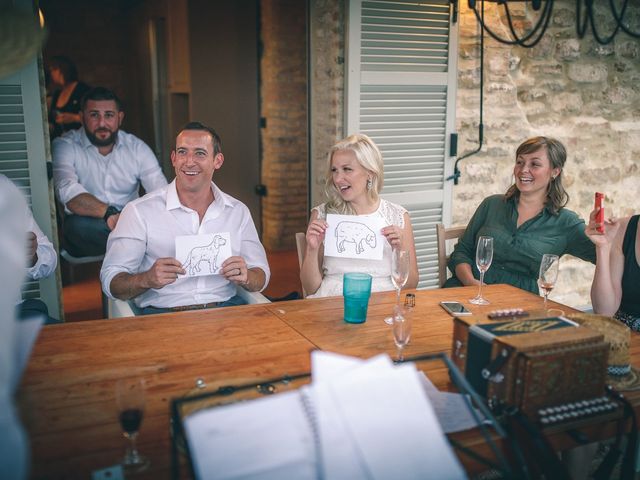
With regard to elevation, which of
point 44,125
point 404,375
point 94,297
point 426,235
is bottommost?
point 94,297

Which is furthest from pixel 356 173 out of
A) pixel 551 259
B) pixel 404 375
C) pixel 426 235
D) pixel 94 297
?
pixel 94 297

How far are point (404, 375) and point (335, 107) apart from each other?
2.80 metres

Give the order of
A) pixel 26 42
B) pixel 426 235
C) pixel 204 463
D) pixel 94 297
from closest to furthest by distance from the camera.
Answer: pixel 204 463 → pixel 26 42 → pixel 426 235 → pixel 94 297

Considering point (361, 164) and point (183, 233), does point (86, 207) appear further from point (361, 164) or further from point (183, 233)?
point (361, 164)

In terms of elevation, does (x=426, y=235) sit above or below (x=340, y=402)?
below

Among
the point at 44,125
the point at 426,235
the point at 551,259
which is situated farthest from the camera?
the point at 426,235

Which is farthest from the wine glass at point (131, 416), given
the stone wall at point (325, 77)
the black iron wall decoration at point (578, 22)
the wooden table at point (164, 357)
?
the black iron wall decoration at point (578, 22)

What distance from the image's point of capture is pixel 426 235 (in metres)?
3.86

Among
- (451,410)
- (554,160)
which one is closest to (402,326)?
(451,410)

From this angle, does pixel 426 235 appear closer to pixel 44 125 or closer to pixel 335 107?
pixel 335 107

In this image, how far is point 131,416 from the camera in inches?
43.5

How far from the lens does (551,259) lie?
6.28ft

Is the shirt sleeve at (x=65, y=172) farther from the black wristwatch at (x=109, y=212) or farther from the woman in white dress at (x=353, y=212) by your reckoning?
the woman in white dress at (x=353, y=212)

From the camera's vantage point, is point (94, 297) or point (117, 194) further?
point (94, 297)
